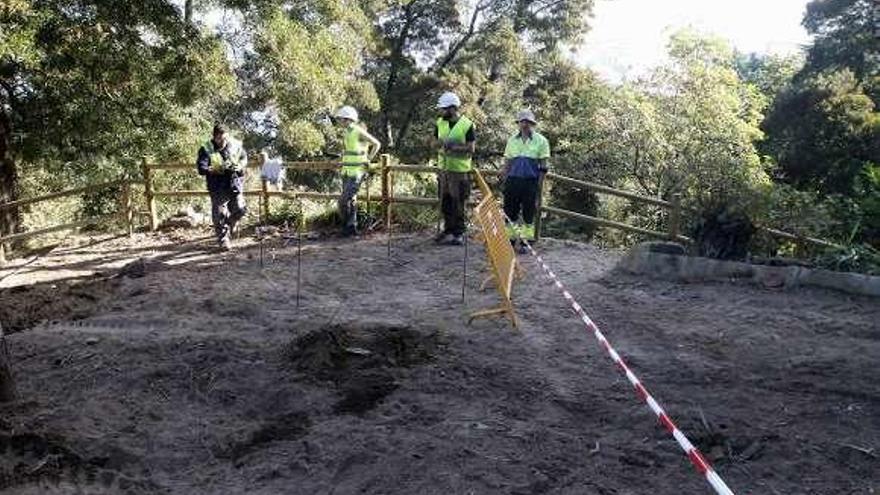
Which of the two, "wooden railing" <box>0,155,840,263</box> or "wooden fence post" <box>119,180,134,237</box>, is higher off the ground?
"wooden railing" <box>0,155,840,263</box>

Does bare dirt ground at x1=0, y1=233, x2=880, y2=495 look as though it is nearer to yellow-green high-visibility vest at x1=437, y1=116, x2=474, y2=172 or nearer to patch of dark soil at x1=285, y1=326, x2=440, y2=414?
patch of dark soil at x1=285, y1=326, x2=440, y2=414

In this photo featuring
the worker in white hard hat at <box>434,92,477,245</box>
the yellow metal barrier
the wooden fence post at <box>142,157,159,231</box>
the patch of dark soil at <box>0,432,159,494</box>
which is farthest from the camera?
the wooden fence post at <box>142,157,159,231</box>

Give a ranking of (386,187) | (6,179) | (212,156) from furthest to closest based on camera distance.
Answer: (6,179) < (386,187) < (212,156)

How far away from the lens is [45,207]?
18.5 meters

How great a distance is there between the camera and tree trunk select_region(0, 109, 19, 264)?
1316 cm

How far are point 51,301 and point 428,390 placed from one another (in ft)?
16.3

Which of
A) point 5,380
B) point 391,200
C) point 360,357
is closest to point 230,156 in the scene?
point 391,200

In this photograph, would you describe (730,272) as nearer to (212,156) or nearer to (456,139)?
(456,139)

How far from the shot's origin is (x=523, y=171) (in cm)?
920

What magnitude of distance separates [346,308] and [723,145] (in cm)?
1687

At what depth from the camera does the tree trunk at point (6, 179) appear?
1316cm

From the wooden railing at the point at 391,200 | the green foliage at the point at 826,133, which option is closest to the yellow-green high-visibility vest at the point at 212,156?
the wooden railing at the point at 391,200

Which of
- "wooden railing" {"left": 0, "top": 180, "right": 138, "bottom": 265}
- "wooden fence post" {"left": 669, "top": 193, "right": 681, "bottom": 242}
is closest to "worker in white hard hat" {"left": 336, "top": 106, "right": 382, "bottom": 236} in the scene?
"wooden railing" {"left": 0, "top": 180, "right": 138, "bottom": 265}

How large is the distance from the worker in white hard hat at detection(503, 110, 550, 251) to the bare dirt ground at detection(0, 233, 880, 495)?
5.16 feet
